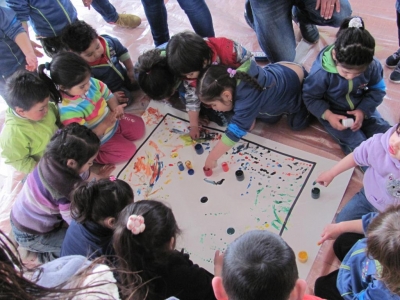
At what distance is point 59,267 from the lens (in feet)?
2.23

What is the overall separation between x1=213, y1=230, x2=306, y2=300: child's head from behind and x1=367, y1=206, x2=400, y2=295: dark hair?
0.18m

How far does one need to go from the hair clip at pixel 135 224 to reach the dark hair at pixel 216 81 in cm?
53

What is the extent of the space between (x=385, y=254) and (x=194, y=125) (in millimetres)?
932

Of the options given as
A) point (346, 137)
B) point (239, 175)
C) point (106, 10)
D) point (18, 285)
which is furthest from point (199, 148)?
point (18, 285)

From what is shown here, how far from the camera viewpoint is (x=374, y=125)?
1396 millimetres

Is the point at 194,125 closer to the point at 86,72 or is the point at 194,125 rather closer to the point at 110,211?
the point at 86,72

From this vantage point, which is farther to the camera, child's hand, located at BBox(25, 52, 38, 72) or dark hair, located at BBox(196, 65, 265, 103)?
child's hand, located at BBox(25, 52, 38, 72)

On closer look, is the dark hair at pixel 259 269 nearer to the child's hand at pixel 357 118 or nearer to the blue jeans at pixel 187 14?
the child's hand at pixel 357 118

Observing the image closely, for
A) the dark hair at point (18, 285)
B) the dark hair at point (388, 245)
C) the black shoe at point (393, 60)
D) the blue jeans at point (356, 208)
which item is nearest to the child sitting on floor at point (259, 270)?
the dark hair at point (388, 245)

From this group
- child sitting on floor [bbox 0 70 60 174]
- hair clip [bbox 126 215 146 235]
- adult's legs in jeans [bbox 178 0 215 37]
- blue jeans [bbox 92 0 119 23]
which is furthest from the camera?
blue jeans [bbox 92 0 119 23]

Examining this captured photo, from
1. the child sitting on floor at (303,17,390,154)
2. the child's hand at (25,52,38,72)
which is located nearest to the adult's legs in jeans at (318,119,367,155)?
the child sitting on floor at (303,17,390,154)

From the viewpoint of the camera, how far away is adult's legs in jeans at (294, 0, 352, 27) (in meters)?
1.51

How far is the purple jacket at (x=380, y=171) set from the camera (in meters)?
1.05

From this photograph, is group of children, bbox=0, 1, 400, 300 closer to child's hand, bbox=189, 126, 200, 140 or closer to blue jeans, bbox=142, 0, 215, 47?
child's hand, bbox=189, 126, 200, 140
